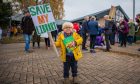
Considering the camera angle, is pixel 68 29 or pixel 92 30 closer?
pixel 68 29

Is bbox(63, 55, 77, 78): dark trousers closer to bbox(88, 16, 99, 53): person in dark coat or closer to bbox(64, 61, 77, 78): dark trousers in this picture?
bbox(64, 61, 77, 78): dark trousers

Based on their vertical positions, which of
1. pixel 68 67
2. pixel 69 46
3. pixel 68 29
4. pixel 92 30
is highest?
pixel 68 29

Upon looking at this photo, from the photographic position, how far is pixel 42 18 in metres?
6.67

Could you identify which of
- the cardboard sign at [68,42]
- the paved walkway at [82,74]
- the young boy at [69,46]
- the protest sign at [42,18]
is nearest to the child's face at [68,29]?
the young boy at [69,46]

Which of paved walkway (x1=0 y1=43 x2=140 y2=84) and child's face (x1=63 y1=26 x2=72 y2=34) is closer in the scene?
child's face (x1=63 y1=26 x2=72 y2=34)

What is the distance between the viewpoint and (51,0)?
1614 inches

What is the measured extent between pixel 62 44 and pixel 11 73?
6.66ft

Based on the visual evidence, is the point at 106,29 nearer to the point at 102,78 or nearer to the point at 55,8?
the point at 102,78

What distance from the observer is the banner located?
6566mm

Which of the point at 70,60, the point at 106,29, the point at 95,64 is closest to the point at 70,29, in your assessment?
the point at 70,60

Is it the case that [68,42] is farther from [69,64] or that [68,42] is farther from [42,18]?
[42,18]

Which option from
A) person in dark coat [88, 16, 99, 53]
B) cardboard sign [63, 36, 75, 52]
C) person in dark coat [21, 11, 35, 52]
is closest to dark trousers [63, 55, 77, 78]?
cardboard sign [63, 36, 75, 52]

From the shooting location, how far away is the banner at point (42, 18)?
6.57m

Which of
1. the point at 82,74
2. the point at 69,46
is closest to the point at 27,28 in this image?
the point at 82,74
